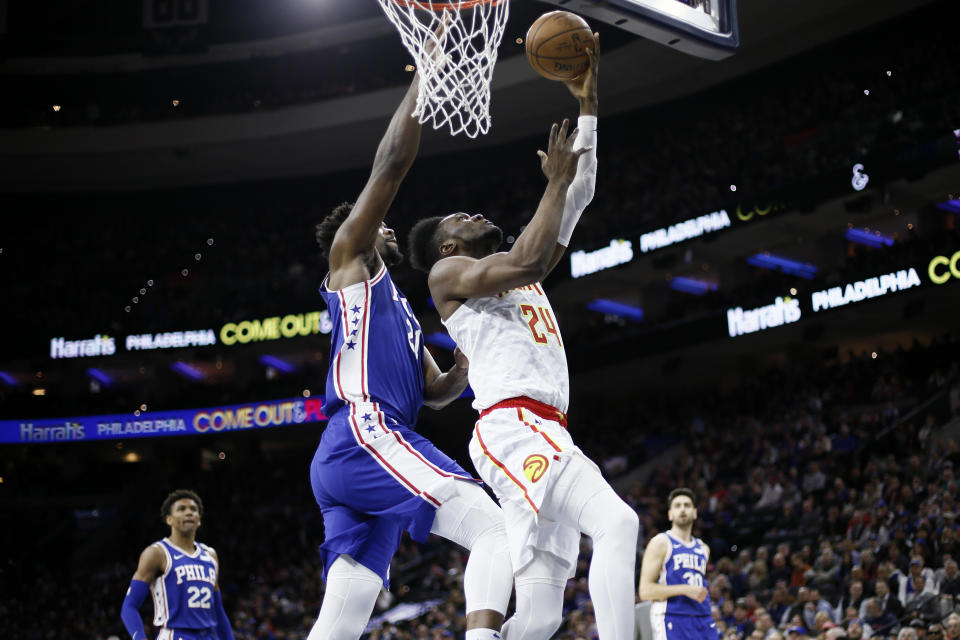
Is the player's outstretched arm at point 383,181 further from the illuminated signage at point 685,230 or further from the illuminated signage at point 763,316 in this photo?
the illuminated signage at point 685,230

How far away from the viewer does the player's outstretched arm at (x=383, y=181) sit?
13.4ft

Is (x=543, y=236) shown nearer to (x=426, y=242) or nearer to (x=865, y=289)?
(x=426, y=242)

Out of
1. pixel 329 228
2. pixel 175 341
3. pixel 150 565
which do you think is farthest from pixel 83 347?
pixel 329 228

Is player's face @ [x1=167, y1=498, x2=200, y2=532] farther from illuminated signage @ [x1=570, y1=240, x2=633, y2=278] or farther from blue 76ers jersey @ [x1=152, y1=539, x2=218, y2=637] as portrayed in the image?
illuminated signage @ [x1=570, y1=240, x2=633, y2=278]

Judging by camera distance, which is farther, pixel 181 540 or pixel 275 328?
pixel 275 328

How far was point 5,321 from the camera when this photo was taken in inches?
1012

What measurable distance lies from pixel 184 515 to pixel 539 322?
3.20 meters

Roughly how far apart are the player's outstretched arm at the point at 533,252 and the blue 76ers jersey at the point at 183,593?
307cm

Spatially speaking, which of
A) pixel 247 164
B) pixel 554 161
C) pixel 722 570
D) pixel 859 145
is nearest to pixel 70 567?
pixel 247 164

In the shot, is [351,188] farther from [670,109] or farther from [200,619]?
[200,619]

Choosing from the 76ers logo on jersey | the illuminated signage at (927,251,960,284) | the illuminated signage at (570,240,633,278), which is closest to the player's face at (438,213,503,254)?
the 76ers logo on jersey

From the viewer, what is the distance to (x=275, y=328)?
23516mm

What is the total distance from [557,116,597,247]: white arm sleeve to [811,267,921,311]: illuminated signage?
13.1 metres

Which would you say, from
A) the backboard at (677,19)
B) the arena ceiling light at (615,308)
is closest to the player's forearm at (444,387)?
the backboard at (677,19)
